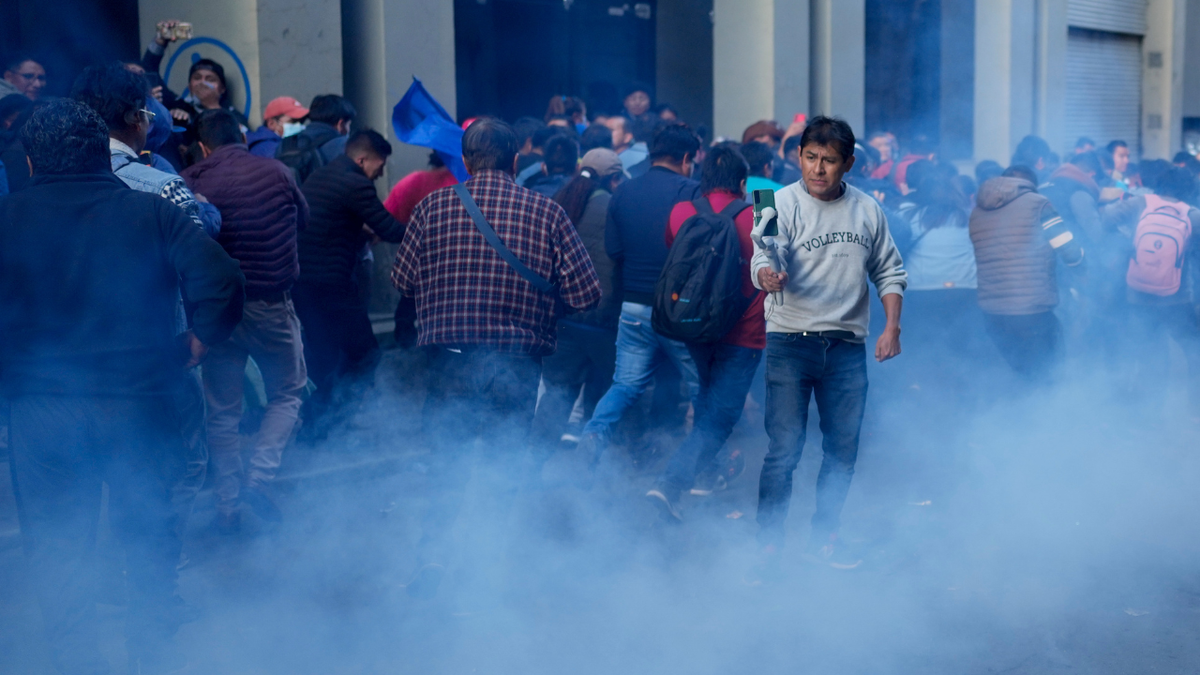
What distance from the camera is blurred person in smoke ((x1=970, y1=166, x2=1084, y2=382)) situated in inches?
241

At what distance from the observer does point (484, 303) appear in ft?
13.7

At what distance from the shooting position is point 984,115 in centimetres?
1530

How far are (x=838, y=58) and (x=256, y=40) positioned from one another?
6945 mm

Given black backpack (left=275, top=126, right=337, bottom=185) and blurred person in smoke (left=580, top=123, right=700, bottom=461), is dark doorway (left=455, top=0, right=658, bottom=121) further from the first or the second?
blurred person in smoke (left=580, top=123, right=700, bottom=461)

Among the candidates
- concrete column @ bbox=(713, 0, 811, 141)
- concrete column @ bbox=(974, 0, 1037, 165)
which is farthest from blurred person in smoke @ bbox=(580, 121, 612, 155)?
concrete column @ bbox=(974, 0, 1037, 165)

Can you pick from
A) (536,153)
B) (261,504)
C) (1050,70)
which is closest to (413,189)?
(536,153)

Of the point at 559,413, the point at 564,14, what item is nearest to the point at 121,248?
the point at 559,413

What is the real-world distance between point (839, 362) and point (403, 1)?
5.94 m

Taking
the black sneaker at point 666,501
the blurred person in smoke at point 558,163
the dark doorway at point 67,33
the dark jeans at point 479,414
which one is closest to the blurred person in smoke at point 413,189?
the blurred person in smoke at point 558,163

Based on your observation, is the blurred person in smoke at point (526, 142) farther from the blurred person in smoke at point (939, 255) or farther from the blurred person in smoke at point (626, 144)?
the blurred person in smoke at point (939, 255)

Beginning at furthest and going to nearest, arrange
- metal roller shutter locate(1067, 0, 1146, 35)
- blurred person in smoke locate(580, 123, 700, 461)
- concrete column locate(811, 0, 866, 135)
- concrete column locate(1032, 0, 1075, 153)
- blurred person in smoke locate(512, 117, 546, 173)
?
metal roller shutter locate(1067, 0, 1146, 35) → concrete column locate(1032, 0, 1075, 153) → concrete column locate(811, 0, 866, 135) → blurred person in smoke locate(512, 117, 546, 173) → blurred person in smoke locate(580, 123, 700, 461)

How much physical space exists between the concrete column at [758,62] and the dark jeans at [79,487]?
32.0 ft

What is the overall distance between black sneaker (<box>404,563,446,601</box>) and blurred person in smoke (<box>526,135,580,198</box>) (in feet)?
9.86

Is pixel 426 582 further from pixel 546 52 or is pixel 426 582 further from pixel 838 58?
pixel 838 58
